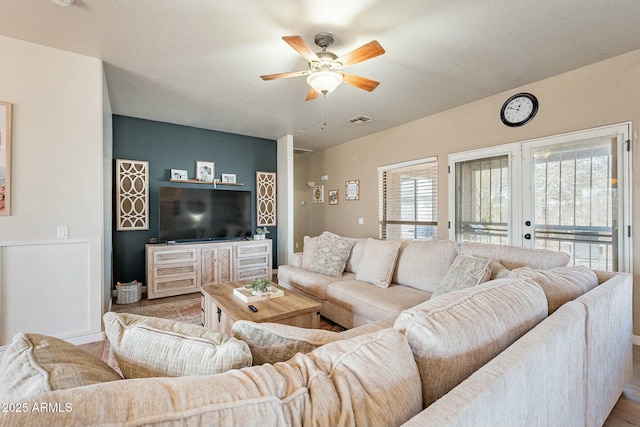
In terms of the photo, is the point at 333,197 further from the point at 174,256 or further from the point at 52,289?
the point at 52,289

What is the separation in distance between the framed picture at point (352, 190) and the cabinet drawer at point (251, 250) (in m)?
1.93

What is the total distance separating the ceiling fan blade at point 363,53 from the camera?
6.48 feet

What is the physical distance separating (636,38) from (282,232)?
15.9ft

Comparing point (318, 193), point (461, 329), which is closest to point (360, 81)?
point (461, 329)

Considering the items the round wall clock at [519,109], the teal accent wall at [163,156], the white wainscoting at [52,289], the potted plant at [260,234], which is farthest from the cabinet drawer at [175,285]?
the round wall clock at [519,109]

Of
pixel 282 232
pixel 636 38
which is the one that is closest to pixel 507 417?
pixel 636 38

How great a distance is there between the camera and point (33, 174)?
2.46 meters

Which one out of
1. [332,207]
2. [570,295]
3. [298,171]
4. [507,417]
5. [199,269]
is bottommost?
[199,269]

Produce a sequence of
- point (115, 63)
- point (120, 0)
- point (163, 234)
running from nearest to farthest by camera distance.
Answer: point (120, 0) < point (115, 63) < point (163, 234)

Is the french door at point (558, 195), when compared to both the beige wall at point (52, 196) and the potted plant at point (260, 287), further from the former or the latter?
the beige wall at point (52, 196)

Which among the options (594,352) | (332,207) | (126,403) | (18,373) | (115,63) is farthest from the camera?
(332,207)

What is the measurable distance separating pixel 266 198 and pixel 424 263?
3529mm

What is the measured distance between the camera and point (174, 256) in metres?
4.15

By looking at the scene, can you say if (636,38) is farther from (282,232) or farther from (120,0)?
(282,232)
